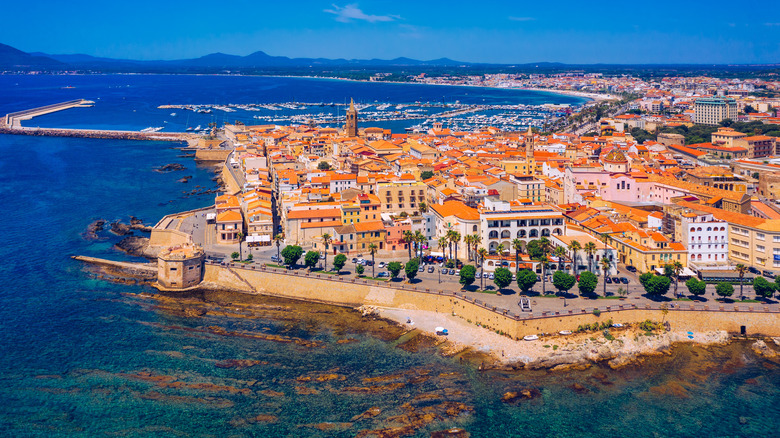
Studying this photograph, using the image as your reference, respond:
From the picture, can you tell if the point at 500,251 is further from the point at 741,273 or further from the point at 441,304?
the point at 741,273

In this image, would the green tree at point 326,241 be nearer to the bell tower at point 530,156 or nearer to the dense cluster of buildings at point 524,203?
the dense cluster of buildings at point 524,203

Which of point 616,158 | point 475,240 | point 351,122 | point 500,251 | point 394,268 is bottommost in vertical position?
point 394,268

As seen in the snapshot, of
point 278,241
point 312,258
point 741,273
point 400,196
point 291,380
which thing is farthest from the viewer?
point 400,196

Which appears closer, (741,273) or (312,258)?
(741,273)

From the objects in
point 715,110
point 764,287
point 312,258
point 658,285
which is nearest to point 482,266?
point 658,285

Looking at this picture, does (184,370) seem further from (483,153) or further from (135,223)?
(483,153)

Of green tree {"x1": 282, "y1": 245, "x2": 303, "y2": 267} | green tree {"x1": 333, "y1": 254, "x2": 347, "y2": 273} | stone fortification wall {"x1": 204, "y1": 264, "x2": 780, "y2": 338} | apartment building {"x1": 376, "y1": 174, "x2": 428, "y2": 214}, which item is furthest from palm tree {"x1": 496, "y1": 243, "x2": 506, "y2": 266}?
green tree {"x1": 282, "y1": 245, "x2": 303, "y2": 267}
